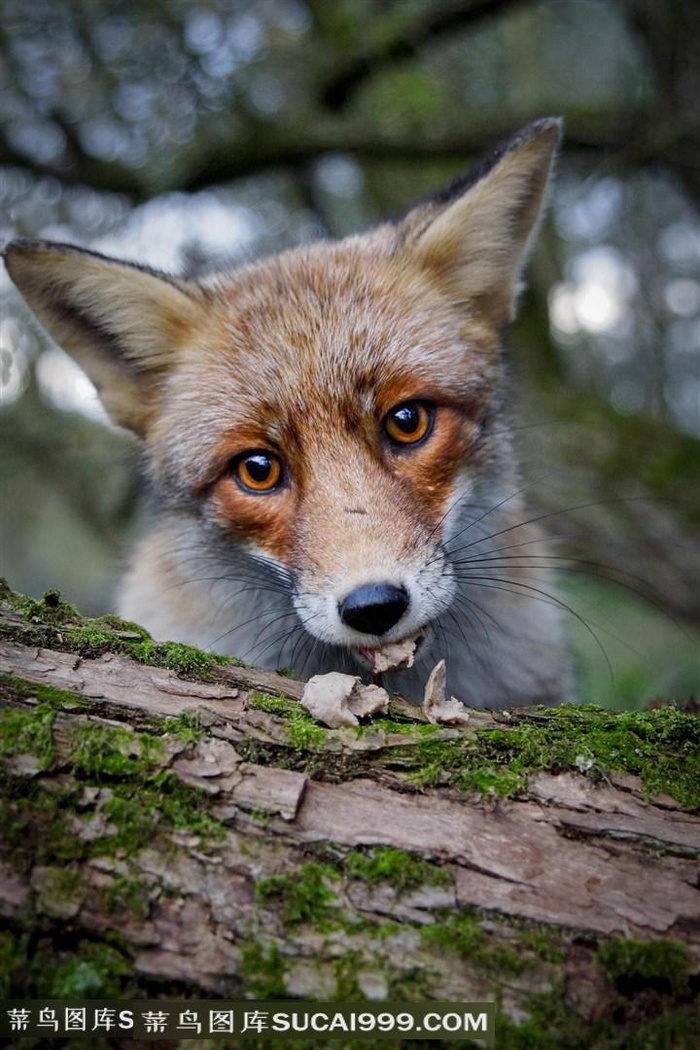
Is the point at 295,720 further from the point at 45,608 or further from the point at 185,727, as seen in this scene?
the point at 45,608

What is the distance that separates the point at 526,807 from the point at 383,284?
9.98 ft

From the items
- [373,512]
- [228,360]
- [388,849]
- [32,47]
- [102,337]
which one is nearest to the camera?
[388,849]

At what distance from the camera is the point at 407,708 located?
320 centimetres

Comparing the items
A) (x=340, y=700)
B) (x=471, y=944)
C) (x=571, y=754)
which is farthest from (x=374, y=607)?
(x=471, y=944)

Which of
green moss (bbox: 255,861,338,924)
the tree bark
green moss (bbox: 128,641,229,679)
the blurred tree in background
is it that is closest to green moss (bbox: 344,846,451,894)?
the tree bark

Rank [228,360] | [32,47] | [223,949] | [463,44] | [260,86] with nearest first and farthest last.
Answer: [223,949]
[228,360]
[32,47]
[260,86]
[463,44]

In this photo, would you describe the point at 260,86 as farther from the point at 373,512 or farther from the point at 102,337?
the point at 373,512

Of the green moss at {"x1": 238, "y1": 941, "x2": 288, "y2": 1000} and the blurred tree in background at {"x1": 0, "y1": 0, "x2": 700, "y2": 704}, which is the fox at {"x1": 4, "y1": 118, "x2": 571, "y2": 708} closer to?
the green moss at {"x1": 238, "y1": 941, "x2": 288, "y2": 1000}

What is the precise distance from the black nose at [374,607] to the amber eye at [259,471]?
1019mm

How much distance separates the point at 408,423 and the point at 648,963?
260cm

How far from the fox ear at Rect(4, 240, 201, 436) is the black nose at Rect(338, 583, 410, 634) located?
223cm

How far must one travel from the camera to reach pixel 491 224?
4773mm

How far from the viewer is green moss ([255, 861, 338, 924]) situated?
2.51m

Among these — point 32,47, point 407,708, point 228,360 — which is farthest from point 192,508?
point 32,47
